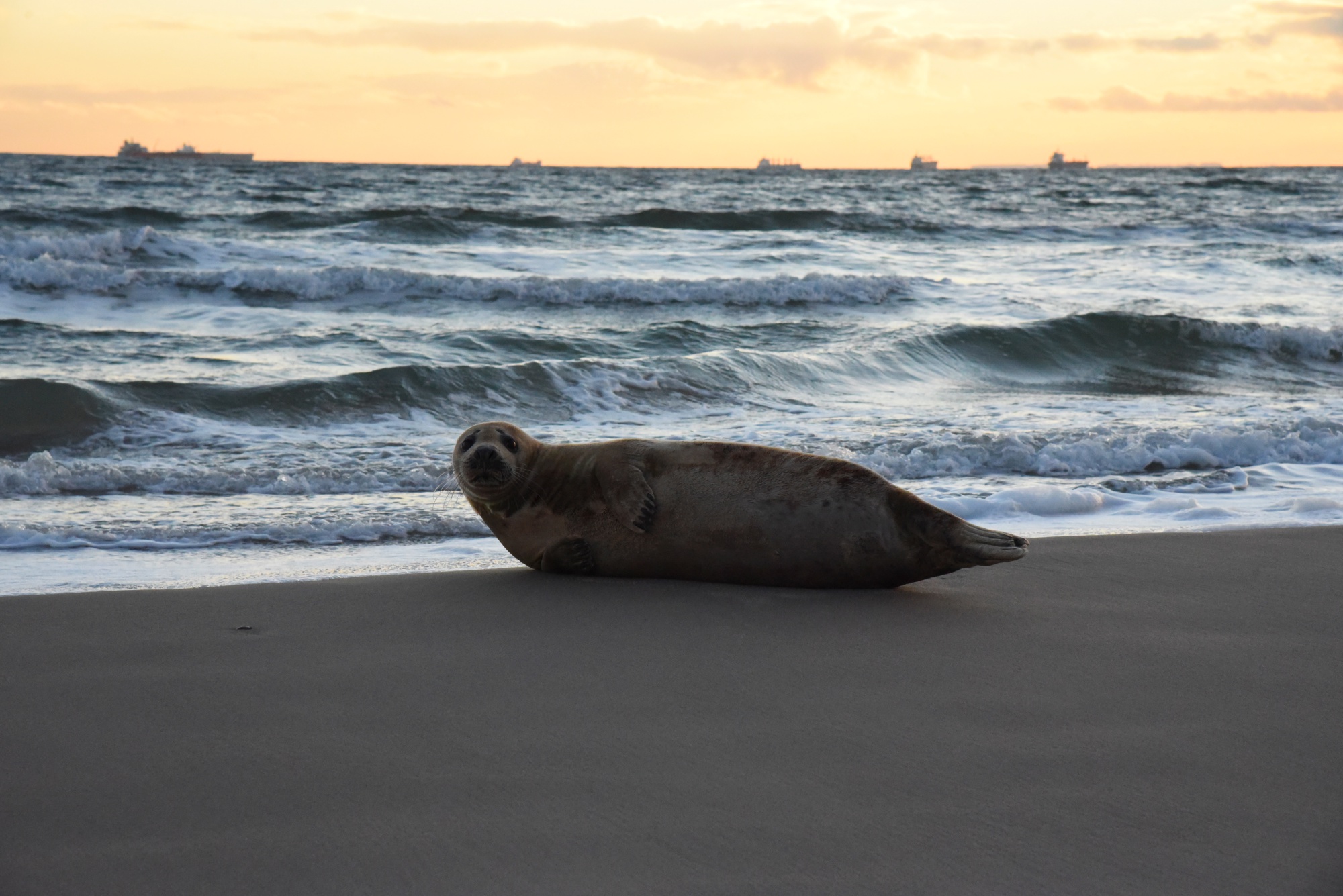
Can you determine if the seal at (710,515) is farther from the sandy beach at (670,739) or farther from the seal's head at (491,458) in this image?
the sandy beach at (670,739)

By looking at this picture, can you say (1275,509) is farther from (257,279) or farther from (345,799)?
(257,279)

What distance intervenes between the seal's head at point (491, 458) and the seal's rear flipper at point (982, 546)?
1604 mm

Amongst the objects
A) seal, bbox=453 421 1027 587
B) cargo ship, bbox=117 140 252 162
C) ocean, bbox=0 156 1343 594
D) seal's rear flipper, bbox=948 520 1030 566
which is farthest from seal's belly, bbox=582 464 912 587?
cargo ship, bbox=117 140 252 162

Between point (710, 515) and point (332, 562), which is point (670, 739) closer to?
point (710, 515)

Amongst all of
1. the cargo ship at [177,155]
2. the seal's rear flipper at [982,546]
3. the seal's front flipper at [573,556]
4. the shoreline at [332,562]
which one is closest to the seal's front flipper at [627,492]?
the seal's front flipper at [573,556]

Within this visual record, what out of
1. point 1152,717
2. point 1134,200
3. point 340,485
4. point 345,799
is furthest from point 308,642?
point 1134,200

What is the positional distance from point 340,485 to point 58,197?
25.1 metres

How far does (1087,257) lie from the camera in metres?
21.7

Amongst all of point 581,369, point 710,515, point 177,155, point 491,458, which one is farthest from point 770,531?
point 177,155

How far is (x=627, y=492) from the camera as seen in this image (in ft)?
14.4

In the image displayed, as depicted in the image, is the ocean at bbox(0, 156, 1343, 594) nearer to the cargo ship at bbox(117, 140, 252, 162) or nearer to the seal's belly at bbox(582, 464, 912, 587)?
the seal's belly at bbox(582, 464, 912, 587)

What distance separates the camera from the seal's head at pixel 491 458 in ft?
14.6

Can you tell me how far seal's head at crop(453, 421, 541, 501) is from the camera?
14.6ft

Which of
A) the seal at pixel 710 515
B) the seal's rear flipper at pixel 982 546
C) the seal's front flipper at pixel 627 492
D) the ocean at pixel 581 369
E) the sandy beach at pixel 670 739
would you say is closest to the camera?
the sandy beach at pixel 670 739
